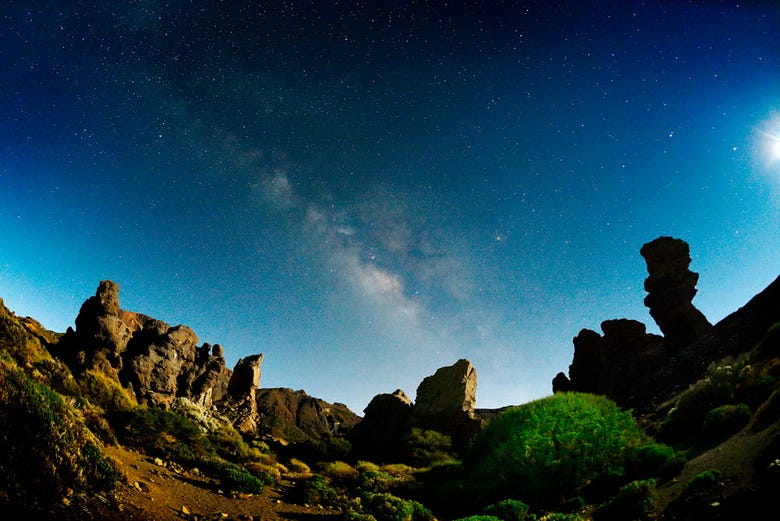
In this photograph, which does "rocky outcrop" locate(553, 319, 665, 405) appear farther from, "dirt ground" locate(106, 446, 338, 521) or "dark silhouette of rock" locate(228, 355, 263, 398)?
"dark silhouette of rock" locate(228, 355, 263, 398)

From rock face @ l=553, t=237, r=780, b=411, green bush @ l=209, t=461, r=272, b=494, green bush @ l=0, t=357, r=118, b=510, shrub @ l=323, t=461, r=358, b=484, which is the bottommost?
shrub @ l=323, t=461, r=358, b=484

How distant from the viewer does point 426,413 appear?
61.5 meters

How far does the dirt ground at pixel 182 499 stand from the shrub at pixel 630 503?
32.7ft

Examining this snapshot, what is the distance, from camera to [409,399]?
230ft

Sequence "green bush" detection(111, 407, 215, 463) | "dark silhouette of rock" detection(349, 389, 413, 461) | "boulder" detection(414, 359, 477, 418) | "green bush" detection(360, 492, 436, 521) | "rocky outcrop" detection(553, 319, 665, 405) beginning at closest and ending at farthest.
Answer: "green bush" detection(360, 492, 436, 521) → "green bush" detection(111, 407, 215, 463) → "dark silhouette of rock" detection(349, 389, 413, 461) → "rocky outcrop" detection(553, 319, 665, 405) → "boulder" detection(414, 359, 477, 418)

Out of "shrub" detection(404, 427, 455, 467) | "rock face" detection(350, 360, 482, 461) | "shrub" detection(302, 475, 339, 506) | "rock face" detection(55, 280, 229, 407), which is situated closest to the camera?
"shrub" detection(302, 475, 339, 506)

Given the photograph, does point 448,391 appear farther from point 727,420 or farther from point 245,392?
point 727,420

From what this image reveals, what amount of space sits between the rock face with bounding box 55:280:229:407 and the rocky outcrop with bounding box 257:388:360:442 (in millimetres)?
59622

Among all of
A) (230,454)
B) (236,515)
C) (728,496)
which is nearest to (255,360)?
(230,454)

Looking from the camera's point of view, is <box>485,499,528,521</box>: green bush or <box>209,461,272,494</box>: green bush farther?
<box>209,461,272,494</box>: green bush

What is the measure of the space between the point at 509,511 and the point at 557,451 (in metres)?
3.93

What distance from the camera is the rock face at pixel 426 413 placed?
56062 mm

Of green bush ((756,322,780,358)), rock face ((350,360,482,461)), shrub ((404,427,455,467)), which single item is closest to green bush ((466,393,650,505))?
green bush ((756,322,780,358))

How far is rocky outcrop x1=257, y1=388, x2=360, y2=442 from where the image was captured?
10575cm
